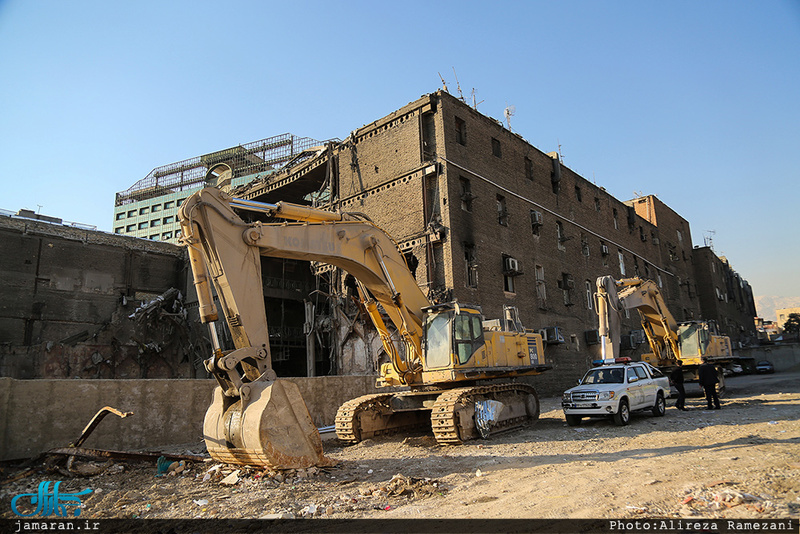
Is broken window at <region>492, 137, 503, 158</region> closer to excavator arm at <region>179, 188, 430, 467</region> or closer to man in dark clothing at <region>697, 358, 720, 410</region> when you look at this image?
man in dark clothing at <region>697, 358, 720, 410</region>

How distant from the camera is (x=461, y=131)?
23641 mm

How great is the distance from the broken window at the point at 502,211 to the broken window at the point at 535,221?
8.50ft

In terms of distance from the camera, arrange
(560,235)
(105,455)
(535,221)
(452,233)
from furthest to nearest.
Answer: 1. (560,235)
2. (535,221)
3. (452,233)
4. (105,455)

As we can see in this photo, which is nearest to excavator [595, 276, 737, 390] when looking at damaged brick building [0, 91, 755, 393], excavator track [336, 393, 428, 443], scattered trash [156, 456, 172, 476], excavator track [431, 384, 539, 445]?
damaged brick building [0, 91, 755, 393]

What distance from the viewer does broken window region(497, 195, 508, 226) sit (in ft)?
81.1

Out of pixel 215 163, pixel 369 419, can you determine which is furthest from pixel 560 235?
pixel 215 163

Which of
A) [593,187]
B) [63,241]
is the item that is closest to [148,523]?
[63,241]

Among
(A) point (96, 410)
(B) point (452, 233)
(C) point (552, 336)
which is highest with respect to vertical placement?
(B) point (452, 233)

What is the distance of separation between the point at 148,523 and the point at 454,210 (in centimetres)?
1744

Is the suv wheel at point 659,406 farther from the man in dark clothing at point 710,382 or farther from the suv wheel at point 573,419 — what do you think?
the suv wheel at point 573,419

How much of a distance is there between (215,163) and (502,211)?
53296 millimetres

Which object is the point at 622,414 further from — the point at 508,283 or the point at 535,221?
the point at 535,221

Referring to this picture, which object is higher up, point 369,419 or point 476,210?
point 476,210

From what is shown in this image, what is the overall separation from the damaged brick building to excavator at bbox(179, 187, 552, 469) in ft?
26.1
